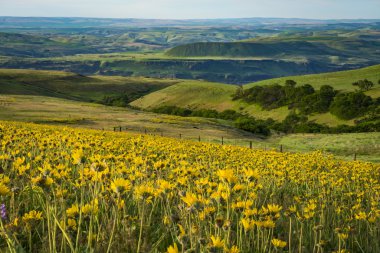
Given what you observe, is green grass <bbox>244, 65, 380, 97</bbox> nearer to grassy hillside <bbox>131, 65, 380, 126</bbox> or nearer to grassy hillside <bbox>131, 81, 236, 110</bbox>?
grassy hillside <bbox>131, 65, 380, 126</bbox>

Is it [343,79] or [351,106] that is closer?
[351,106]

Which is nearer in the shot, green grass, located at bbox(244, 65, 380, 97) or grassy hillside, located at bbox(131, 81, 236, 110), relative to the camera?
green grass, located at bbox(244, 65, 380, 97)

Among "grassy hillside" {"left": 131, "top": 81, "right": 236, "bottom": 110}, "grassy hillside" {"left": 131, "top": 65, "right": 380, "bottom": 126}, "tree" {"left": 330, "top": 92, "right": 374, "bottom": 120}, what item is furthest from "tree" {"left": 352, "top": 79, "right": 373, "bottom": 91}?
"grassy hillside" {"left": 131, "top": 81, "right": 236, "bottom": 110}

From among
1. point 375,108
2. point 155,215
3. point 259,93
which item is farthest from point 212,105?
point 155,215

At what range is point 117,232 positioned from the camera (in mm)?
4328

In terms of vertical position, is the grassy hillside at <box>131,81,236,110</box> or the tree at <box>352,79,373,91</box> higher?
the tree at <box>352,79,373,91</box>

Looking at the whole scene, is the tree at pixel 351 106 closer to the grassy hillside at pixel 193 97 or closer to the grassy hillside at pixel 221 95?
the grassy hillside at pixel 221 95

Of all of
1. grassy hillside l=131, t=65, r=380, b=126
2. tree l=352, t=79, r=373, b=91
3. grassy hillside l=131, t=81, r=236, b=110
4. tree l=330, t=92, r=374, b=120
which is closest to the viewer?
tree l=330, t=92, r=374, b=120

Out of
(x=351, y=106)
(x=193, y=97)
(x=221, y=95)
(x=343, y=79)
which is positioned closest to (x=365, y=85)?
(x=351, y=106)

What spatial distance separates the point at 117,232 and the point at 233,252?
5.45 feet

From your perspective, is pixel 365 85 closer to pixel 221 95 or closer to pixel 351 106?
pixel 351 106

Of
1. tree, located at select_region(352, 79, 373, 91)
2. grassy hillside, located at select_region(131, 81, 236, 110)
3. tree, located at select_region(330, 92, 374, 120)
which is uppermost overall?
tree, located at select_region(352, 79, 373, 91)

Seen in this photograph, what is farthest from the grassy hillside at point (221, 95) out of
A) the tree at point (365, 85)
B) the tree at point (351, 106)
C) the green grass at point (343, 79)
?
the tree at point (351, 106)

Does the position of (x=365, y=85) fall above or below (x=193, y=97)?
above
